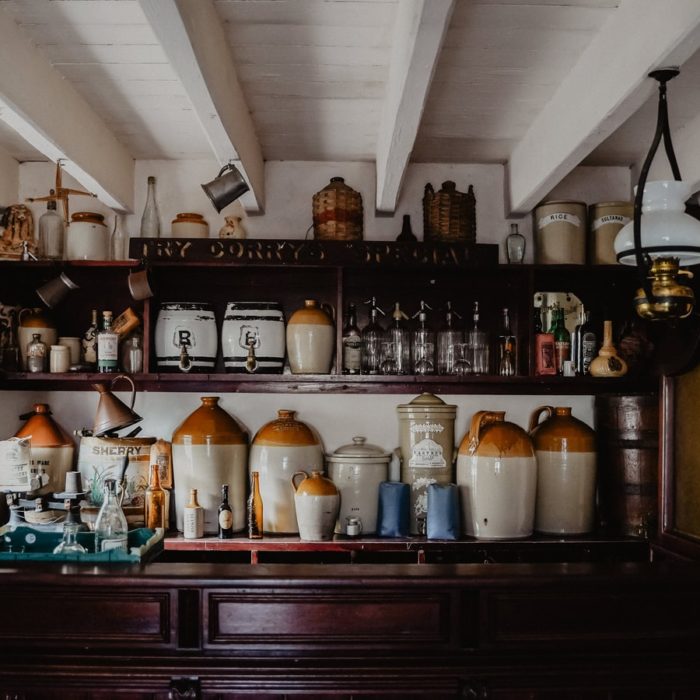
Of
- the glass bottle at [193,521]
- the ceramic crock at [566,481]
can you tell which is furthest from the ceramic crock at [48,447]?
the ceramic crock at [566,481]

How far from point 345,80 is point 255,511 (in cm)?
203

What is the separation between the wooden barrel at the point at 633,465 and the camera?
3.32 m

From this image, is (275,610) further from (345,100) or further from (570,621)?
(345,100)

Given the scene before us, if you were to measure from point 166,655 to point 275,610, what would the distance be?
37 centimetres

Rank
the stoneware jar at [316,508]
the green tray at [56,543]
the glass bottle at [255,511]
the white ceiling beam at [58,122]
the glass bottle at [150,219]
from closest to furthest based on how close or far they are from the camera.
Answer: the green tray at [56,543], the white ceiling beam at [58,122], the stoneware jar at [316,508], the glass bottle at [255,511], the glass bottle at [150,219]

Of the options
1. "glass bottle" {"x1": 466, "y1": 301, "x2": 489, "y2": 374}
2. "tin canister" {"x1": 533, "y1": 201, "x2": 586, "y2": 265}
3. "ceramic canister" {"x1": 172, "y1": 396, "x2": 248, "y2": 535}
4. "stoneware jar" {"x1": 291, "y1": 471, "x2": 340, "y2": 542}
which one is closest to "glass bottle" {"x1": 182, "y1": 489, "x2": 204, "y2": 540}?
"ceramic canister" {"x1": 172, "y1": 396, "x2": 248, "y2": 535}

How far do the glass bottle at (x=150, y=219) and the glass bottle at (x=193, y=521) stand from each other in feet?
4.55

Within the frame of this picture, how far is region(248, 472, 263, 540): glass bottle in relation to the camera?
3314 mm

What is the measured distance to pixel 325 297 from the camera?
12.4 feet

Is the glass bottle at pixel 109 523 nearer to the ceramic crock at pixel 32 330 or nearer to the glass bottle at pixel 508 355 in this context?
the ceramic crock at pixel 32 330

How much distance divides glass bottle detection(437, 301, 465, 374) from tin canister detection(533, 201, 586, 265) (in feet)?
1.91

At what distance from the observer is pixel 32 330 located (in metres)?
3.53

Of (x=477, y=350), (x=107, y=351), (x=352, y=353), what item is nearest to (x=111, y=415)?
(x=107, y=351)

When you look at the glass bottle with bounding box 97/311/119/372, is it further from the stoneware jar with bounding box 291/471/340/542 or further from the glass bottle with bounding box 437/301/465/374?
the glass bottle with bounding box 437/301/465/374
